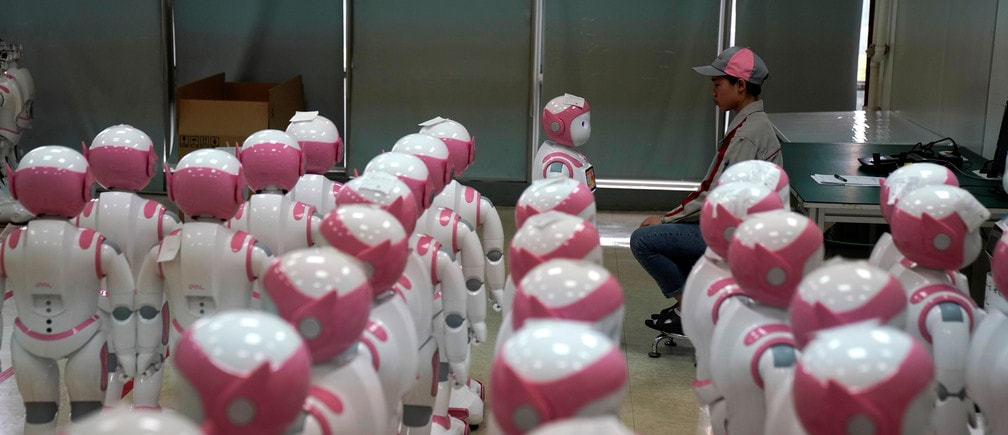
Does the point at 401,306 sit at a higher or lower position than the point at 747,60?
lower

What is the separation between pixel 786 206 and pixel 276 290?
2.40 meters

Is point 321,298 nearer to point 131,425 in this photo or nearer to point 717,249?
point 131,425

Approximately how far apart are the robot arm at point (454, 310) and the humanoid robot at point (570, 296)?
1.47 m

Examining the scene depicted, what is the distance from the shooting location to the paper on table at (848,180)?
631 centimetres

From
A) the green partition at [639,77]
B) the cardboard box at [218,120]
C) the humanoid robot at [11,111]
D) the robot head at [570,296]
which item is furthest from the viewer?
the green partition at [639,77]

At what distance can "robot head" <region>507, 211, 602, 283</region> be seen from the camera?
3.43 meters

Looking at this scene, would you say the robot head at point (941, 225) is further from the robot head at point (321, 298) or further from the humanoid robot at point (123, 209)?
the humanoid robot at point (123, 209)

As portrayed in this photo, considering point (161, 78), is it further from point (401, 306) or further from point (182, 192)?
point (401, 306)

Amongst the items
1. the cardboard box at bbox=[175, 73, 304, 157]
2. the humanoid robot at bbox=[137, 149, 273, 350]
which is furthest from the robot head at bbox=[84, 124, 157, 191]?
the cardboard box at bbox=[175, 73, 304, 157]

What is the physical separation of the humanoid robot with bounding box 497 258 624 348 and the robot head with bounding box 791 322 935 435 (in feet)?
1.92

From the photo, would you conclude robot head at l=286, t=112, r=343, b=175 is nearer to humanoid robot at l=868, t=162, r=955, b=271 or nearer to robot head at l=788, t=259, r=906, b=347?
humanoid robot at l=868, t=162, r=955, b=271

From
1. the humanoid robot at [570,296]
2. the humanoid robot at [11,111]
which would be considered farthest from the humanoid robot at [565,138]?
the humanoid robot at [11,111]

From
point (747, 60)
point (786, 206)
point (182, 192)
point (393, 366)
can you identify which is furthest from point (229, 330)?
point (747, 60)

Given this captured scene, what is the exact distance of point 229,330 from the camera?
2.50 metres
